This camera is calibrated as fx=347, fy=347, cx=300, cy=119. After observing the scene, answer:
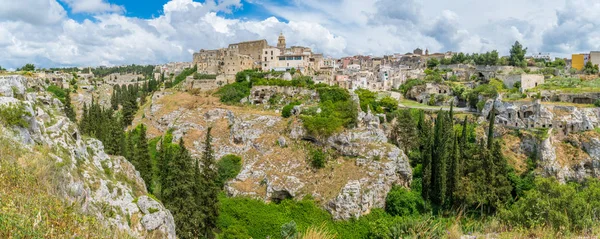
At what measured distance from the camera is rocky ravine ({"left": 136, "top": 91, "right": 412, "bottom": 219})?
28.8m

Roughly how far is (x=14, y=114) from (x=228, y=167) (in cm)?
1979

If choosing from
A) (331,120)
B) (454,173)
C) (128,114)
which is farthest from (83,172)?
(128,114)

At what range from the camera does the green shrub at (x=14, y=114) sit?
13.3 metres

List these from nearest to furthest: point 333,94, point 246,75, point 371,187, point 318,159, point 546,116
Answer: point 371,187 → point 318,159 → point 546,116 → point 333,94 → point 246,75

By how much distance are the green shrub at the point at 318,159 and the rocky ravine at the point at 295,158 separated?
47 cm

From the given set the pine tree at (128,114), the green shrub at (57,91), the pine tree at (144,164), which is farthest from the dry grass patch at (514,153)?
the green shrub at (57,91)

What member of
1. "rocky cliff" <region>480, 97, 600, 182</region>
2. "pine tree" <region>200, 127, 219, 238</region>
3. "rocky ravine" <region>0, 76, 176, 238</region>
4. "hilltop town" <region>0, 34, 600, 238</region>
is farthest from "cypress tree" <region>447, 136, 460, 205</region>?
"rocky ravine" <region>0, 76, 176, 238</region>

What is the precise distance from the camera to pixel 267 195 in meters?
29.4

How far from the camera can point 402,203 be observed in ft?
95.6

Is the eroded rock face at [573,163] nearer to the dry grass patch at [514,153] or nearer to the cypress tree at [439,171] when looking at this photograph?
the dry grass patch at [514,153]

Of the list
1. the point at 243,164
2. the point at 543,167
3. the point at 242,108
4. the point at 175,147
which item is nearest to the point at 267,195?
the point at 243,164

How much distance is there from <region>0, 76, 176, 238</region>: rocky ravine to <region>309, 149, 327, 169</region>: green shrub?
49.4 ft

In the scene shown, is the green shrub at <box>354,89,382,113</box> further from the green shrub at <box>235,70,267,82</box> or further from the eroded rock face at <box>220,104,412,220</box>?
the green shrub at <box>235,70,267,82</box>

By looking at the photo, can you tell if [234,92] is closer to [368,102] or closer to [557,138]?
[368,102]
